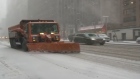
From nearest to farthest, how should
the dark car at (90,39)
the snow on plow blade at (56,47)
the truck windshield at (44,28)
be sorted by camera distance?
the snow on plow blade at (56,47) < the truck windshield at (44,28) < the dark car at (90,39)

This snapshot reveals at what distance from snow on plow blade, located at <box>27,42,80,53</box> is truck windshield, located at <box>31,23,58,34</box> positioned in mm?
1766

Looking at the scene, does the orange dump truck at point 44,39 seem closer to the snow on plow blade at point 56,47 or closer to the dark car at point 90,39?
the snow on plow blade at point 56,47

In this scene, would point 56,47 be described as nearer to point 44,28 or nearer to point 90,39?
point 44,28

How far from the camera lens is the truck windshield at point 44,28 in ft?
73.9

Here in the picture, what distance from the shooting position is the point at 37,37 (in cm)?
2228

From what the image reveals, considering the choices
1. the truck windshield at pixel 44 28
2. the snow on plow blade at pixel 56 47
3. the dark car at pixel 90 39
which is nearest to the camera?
the snow on plow blade at pixel 56 47

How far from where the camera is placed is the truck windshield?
22.5 metres

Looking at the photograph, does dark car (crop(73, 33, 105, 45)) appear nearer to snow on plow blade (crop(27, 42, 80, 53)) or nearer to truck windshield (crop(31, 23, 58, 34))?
truck windshield (crop(31, 23, 58, 34))

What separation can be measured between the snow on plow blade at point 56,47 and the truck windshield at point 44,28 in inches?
69.5

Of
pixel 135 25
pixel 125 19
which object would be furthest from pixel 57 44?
pixel 125 19

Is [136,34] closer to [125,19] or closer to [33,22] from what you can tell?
[125,19]

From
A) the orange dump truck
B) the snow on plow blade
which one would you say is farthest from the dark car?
the snow on plow blade

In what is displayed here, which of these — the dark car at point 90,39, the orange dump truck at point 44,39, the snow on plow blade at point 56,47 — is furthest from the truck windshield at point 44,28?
the dark car at point 90,39

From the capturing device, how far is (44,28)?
22.8 meters
